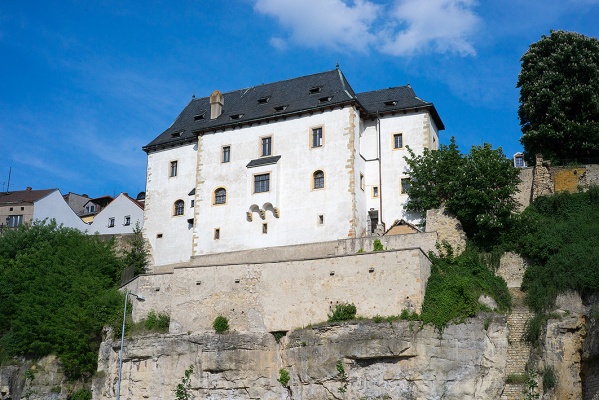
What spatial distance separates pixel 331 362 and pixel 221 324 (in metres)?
6.75

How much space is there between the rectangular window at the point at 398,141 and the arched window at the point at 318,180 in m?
5.14

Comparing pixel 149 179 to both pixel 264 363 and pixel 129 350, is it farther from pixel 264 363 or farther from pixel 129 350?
pixel 264 363

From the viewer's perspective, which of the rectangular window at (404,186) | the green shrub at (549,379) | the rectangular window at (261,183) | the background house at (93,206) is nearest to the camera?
the green shrub at (549,379)

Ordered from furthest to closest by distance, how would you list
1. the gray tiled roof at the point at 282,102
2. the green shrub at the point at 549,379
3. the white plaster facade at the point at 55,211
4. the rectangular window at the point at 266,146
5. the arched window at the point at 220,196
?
the white plaster facade at the point at 55,211 → the arched window at the point at 220,196 → the rectangular window at the point at 266,146 → the gray tiled roof at the point at 282,102 → the green shrub at the point at 549,379

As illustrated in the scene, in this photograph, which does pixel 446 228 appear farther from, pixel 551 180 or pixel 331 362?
pixel 331 362

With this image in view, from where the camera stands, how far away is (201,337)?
137 ft

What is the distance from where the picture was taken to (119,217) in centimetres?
6550

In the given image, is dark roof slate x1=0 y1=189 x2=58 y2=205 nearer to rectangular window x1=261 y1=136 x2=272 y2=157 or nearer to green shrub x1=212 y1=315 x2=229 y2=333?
rectangular window x1=261 y1=136 x2=272 y2=157

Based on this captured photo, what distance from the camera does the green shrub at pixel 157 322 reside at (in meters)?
44.2

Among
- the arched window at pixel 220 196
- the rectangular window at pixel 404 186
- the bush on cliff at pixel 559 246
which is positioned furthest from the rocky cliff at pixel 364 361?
the rectangular window at pixel 404 186

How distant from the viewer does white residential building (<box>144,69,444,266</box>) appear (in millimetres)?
48156

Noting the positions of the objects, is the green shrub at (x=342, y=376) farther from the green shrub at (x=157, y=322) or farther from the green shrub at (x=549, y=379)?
the green shrub at (x=157, y=322)

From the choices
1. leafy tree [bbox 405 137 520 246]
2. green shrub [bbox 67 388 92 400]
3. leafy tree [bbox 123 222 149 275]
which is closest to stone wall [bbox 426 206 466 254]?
leafy tree [bbox 405 137 520 246]

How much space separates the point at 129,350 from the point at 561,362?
74.7 feet
